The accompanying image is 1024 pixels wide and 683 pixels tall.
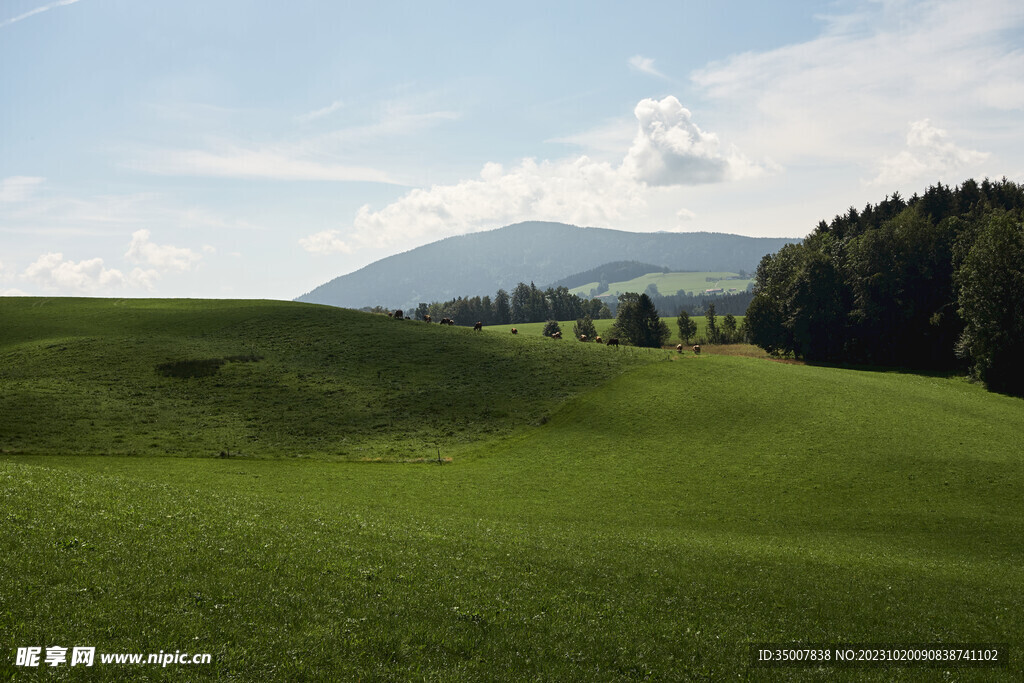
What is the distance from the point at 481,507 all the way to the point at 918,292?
3758 inches

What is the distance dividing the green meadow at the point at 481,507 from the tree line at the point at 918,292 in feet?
33.9

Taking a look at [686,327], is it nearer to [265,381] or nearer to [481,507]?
[265,381]

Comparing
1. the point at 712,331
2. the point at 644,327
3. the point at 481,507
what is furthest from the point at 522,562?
the point at 712,331

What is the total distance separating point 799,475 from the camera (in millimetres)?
39844

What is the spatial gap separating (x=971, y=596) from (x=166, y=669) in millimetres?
25724

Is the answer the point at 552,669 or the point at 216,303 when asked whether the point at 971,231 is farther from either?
the point at 216,303

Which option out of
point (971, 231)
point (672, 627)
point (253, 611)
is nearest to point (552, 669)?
point (672, 627)

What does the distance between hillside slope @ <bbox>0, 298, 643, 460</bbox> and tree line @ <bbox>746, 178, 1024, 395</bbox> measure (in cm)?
4676

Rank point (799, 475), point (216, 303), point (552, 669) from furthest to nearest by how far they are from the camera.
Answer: point (216, 303) → point (799, 475) → point (552, 669)

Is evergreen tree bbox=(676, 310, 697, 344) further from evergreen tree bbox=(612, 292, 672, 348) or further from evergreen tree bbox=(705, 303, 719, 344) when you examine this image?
evergreen tree bbox=(612, 292, 672, 348)

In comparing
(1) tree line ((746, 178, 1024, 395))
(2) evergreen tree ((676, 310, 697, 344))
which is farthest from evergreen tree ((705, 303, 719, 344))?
(1) tree line ((746, 178, 1024, 395))

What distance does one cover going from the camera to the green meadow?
14078 millimetres

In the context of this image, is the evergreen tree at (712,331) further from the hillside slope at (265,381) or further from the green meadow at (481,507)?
the hillside slope at (265,381)

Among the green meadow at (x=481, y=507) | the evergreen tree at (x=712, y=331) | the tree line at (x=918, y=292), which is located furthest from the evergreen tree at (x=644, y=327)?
the green meadow at (x=481, y=507)
